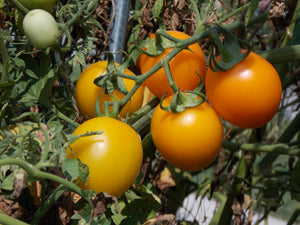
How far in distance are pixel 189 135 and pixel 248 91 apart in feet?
0.38

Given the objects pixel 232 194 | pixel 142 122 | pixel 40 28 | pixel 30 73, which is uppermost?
pixel 40 28

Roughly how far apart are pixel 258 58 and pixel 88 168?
12.9 inches

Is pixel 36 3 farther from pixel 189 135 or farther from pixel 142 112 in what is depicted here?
pixel 189 135

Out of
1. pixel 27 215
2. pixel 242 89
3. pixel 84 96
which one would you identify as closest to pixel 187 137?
pixel 242 89

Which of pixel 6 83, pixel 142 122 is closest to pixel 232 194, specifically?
pixel 142 122

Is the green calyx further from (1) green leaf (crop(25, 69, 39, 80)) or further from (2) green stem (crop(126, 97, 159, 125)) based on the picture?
(1) green leaf (crop(25, 69, 39, 80))

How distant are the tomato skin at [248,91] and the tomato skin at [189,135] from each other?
1.4 inches

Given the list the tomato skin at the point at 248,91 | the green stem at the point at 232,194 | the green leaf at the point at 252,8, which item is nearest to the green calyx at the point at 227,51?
the tomato skin at the point at 248,91

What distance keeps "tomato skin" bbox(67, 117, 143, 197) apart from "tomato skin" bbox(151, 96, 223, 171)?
0.19ft

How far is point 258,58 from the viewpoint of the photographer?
0.63 meters

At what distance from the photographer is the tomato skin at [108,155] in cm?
57

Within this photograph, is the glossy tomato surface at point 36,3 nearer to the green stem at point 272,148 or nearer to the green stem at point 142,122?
the green stem at point 142,122

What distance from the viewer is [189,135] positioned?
616mm

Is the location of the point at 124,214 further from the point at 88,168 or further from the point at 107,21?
the point at 107,21
